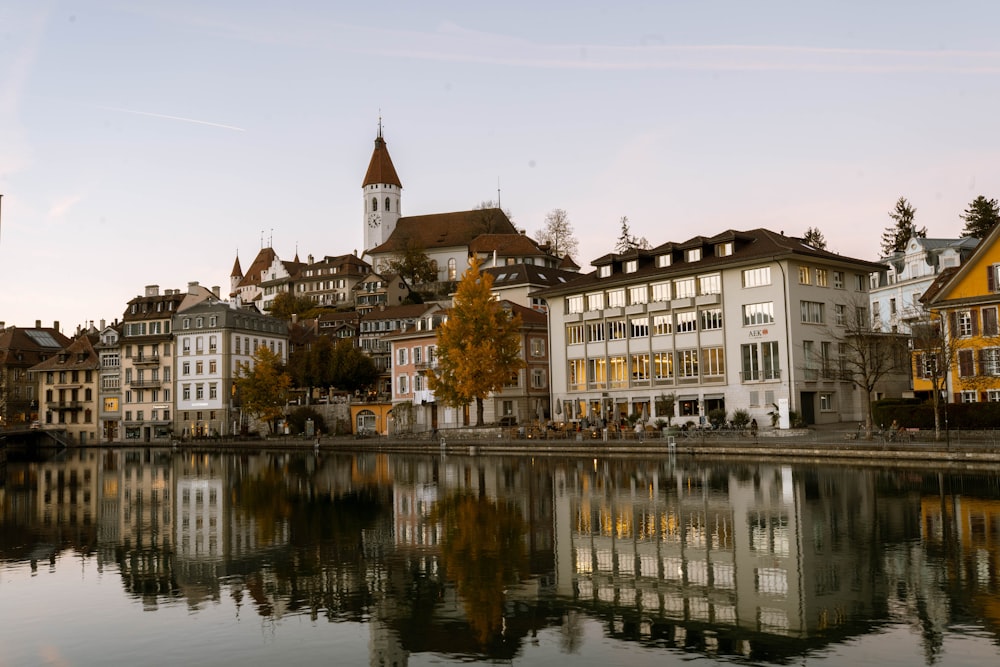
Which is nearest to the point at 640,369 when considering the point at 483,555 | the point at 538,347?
the point at 538,347

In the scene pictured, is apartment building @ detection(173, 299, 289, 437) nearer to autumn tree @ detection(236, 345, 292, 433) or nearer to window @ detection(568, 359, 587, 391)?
autumn tree @ detection(236, 345, 292, 433)

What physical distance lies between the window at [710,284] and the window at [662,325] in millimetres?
3570

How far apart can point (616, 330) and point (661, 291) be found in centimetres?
530

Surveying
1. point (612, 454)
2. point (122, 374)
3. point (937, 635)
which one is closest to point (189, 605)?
point (937, 635)

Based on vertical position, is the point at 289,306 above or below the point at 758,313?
above

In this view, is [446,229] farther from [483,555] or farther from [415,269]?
[483,555]

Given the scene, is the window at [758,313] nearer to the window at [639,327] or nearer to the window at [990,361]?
the window at [639,327]

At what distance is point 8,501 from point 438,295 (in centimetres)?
9936

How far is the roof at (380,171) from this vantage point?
180250 mm

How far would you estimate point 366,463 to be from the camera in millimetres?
61375

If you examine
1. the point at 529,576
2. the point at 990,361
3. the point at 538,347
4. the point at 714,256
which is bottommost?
the point at 529,576

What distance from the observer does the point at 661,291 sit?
6900cm

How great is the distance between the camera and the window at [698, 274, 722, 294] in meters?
64.9

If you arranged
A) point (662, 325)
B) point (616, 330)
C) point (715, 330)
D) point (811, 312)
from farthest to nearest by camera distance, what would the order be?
1. point (616, 330)
2. point (662, 325)
3. point (715, 330)
4. point (811, 312)
